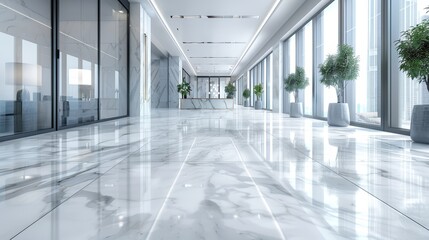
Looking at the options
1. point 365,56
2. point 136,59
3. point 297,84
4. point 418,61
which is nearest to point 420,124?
point 418,61

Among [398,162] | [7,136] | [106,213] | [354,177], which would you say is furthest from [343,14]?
[106,213]

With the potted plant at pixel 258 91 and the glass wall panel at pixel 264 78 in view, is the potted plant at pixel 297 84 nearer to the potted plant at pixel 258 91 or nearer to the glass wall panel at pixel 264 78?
the potted plant at pixel 258 91

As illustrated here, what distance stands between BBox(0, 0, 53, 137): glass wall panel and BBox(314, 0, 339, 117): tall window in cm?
1014

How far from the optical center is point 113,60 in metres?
13.6

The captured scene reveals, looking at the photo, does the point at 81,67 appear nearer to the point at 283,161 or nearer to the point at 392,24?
the point at 283,161

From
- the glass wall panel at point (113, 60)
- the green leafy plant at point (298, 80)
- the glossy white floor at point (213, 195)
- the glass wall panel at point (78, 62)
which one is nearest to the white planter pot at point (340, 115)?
the green leafy plant at point (298, 80)

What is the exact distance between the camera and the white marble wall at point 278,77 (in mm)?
21516

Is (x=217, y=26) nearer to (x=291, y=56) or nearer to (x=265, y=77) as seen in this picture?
(x=291, y=56)

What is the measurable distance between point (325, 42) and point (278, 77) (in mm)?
7959

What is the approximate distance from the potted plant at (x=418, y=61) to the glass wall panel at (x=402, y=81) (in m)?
1.75

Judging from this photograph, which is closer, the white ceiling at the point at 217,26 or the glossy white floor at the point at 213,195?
the glossy white floor at the point at 213,195

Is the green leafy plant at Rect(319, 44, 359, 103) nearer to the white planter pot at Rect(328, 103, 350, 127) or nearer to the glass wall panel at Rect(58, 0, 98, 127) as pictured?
the white planter pot at Rect(328, 103, 350, 127)

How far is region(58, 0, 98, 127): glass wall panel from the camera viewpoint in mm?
8641

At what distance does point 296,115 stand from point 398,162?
40.2 ft
